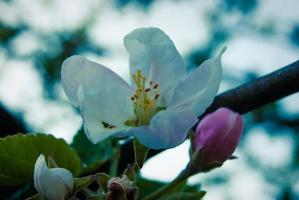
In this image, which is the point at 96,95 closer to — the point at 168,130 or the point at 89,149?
the point at 168,130

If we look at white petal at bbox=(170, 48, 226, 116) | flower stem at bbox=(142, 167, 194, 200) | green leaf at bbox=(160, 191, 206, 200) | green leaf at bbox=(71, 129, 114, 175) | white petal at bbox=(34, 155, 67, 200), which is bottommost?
green leaf at bbox=(160, 191, 206, 200)

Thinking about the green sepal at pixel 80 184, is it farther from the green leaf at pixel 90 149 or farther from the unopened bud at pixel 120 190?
the green leaf at pixel 90 149

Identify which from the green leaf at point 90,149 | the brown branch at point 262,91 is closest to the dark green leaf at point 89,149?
the green leaf at point 90,149

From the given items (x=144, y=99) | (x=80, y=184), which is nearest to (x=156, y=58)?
(x=144, y=99)

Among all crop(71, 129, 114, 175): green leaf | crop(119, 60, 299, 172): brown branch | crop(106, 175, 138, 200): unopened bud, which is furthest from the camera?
crop(71, 129, 114, 175): green leaf

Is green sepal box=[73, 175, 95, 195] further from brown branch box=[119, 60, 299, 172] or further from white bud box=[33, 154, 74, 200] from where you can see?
brown branch box=[119, 60, 299, 172]

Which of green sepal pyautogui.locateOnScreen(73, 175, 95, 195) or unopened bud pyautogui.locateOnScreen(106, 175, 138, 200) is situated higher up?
green sepal pyautogui.locateOnScreen(73, 175, 95, 195)

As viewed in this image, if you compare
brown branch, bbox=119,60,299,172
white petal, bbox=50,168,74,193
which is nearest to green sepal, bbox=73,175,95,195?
white petal, bbox=50,168,74,193
